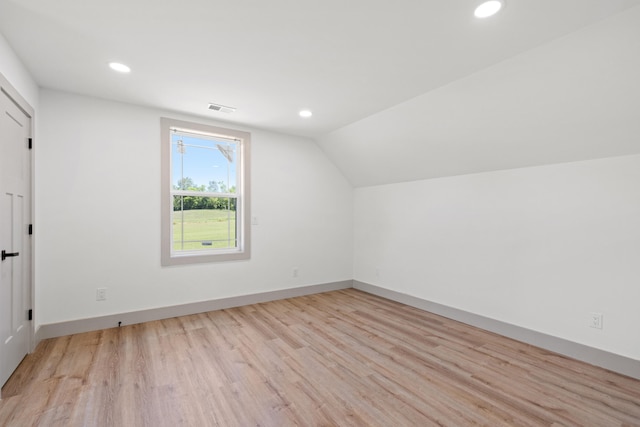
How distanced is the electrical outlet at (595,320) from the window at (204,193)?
3.74 metres

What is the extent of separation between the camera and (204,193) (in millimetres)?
4047

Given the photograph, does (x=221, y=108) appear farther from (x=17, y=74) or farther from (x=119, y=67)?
(x=17, y=74)

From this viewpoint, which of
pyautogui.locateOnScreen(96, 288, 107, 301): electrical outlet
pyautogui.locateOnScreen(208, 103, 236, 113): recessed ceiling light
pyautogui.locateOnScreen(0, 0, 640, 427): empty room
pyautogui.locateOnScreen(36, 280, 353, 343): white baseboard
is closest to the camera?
pyautogui.locateOnScreen(0, 0, 640, 427): empty room

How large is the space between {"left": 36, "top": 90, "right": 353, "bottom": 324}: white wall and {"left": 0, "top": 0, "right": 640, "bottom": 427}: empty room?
2 centimetres

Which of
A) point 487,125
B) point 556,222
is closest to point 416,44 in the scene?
point 487,125

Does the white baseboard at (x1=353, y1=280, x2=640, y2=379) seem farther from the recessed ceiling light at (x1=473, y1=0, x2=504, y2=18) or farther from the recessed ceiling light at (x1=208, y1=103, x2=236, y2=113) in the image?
the recessed ceiling light at (x1=208, y1=103, x2=236, y2=113)

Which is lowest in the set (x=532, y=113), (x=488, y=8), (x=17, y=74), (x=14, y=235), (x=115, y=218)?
(x=14, y=235)

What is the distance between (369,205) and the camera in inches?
197

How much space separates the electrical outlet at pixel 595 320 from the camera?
2.57 meters

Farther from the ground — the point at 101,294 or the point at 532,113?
the point at 532,113

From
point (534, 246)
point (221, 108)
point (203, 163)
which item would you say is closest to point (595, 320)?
A: point (534, 246)

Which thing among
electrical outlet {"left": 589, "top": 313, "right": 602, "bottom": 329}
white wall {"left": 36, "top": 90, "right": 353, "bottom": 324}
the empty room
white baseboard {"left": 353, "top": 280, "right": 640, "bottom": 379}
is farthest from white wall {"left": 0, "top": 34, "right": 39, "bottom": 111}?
electrical outlet {"left": 589, "top": 313, "right": 602, "bottom": 329}

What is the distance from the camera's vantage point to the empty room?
6.43 ft

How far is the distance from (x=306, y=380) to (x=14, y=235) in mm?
2534
